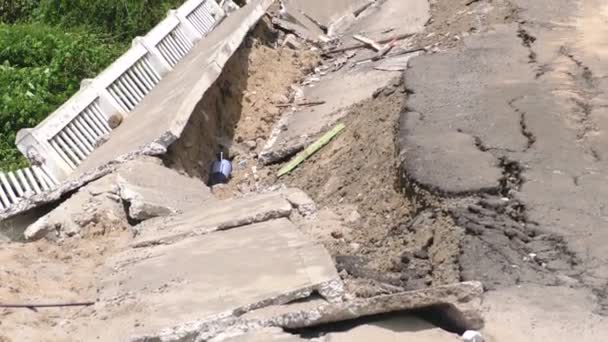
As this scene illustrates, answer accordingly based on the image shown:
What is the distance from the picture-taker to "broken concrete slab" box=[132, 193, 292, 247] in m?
5.75

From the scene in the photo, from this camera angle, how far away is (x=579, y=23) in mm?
9125

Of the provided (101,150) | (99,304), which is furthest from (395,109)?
(99,304)

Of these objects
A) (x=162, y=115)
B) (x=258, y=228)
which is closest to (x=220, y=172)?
(x=162, y=115)

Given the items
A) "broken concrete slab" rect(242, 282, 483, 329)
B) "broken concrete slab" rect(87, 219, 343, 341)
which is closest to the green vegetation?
"broken concrete slab" rect(87, 219, 343, 341)

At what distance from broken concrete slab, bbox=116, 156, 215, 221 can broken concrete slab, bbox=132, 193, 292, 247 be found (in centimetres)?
12

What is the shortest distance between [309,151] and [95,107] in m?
2.04

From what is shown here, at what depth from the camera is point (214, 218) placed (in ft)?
19.6

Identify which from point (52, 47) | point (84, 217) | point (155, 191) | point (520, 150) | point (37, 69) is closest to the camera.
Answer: point (520, 150)

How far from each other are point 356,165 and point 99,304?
2.63 metres

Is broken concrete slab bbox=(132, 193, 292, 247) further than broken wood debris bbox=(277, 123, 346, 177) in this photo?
No

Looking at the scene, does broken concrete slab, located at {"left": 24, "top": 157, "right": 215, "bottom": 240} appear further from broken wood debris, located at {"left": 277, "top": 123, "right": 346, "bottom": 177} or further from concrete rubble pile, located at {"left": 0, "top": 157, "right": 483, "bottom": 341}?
broken wood debris, located at {"left": 277, "top": 123, "right": 346, "bottom": 177}

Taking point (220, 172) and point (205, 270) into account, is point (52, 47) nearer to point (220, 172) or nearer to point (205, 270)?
point (220, 172)

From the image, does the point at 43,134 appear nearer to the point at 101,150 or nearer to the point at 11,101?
the point at 101,150

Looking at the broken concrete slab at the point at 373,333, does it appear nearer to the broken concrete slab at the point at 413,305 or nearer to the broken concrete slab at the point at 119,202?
the broken concrete slab at the point at 413,305
